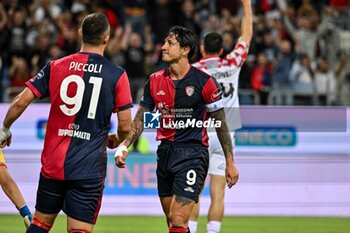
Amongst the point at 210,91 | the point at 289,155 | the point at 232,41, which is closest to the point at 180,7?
the point at 232,41

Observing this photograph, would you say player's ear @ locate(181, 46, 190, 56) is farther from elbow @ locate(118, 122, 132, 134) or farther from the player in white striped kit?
the player in white striped kit

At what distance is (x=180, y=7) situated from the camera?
65.2 ft

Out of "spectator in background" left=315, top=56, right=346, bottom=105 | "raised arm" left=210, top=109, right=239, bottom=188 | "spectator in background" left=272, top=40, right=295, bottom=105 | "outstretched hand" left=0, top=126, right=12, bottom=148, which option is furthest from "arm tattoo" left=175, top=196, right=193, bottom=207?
"spectator in background" left=315, top=56, right=346, bottom=105

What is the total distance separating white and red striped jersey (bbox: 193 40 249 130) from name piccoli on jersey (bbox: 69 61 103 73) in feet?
10.4

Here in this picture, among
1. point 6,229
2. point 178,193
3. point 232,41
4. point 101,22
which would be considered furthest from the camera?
point 232,41

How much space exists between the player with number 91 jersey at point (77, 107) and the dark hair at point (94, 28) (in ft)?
0.50

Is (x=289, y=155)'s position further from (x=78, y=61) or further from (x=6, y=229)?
(x=78, y=61)

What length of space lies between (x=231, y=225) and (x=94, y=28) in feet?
20.3

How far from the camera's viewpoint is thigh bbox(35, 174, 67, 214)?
25.5ft

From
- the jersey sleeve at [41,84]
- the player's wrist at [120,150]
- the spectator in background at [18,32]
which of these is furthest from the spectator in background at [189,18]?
the jersey sleeve at [41,84]

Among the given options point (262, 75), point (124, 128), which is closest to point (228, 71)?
point (124, 128)

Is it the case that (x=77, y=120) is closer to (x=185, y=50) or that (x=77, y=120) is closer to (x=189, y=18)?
(x=185, y=50)

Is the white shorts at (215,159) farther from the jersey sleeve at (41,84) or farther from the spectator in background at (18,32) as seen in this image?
Result: the spectator in background at (18,32)

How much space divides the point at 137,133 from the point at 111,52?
976cm
